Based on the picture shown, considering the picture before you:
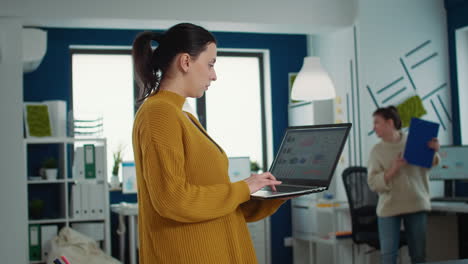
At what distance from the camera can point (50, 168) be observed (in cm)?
510

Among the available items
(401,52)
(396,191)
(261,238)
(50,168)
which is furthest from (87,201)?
(401,52)

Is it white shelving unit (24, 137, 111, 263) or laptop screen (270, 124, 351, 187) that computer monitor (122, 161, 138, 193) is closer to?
white shelving unit (24, 137, 111, 263)

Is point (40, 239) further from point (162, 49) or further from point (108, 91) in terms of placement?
point (162, 49)

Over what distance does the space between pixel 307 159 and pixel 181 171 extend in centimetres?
43

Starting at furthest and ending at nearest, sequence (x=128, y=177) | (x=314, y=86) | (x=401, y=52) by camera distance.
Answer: (x=128, y=177)
(x=401, y=52)
(x=314, y=86)

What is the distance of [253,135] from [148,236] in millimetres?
5044

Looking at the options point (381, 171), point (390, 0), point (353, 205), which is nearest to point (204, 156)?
point (381, 171)

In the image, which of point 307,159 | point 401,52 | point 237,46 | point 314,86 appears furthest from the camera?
point 237,46

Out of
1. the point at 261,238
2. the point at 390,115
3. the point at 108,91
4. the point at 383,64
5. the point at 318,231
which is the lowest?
the point at 261,238

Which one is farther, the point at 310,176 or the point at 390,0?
the point at 390,0

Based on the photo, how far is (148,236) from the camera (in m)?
1.42

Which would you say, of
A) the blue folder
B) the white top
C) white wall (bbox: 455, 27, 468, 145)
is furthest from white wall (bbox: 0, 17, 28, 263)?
white wall (bbox: 455, 27, 468, 145)

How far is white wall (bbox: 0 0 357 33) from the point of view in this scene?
14.9 ft

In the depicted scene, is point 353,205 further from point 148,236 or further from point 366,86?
point 148,236
